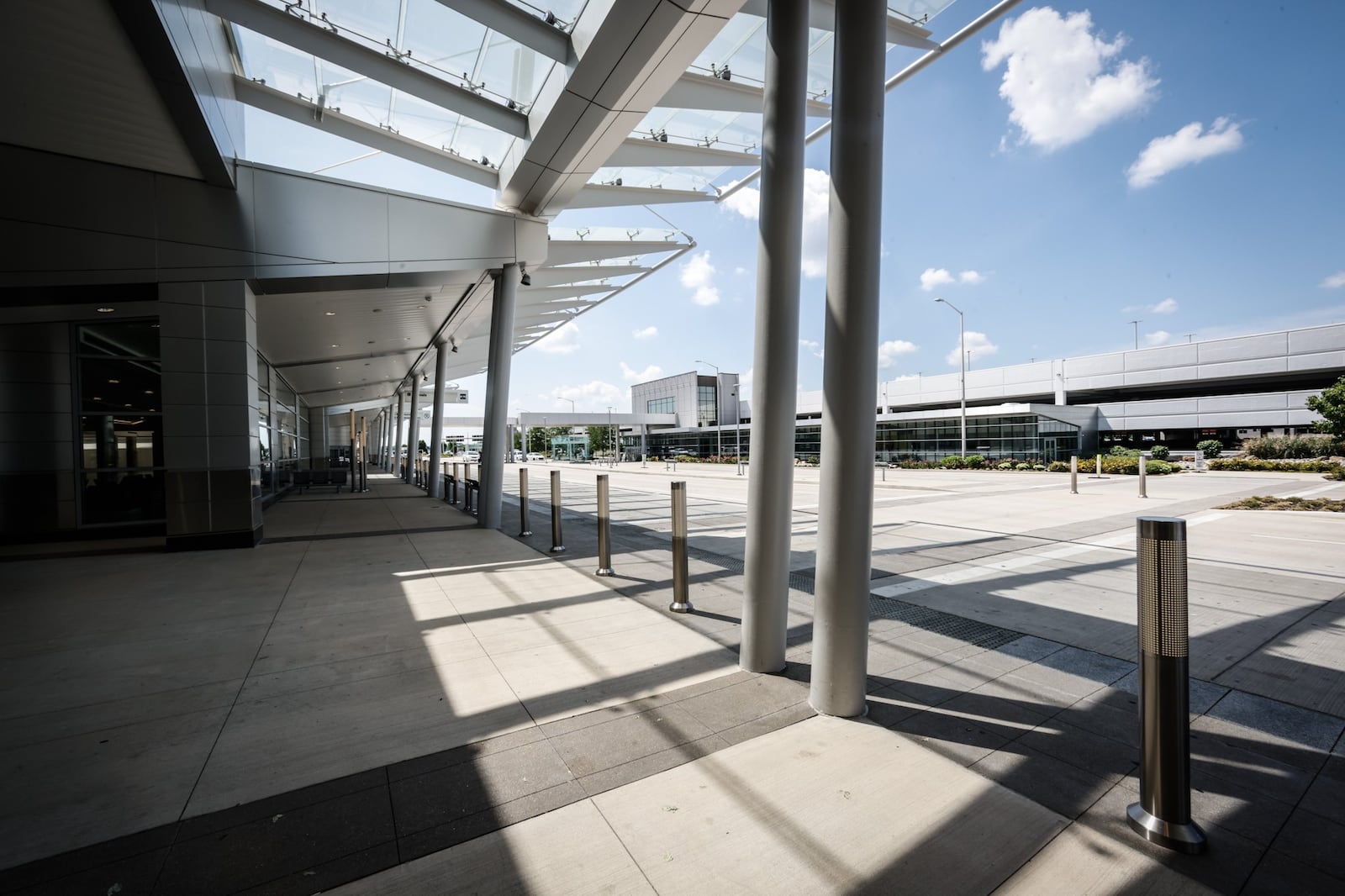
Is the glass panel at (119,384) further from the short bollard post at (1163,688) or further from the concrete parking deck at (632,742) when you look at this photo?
the short bollard post at (1163,688)

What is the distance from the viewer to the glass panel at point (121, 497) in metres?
12.5

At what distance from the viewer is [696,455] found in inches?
3093

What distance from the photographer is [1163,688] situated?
2.55 m

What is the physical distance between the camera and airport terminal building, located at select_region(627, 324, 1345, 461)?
44469 mm

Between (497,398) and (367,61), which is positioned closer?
(367,61)

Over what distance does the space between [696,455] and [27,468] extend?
68660 millimetres

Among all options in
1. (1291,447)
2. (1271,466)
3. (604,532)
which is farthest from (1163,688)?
(1291,447)

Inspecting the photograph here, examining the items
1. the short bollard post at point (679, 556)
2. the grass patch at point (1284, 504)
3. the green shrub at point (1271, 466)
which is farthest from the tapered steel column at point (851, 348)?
the green shrub at point (1271, 466)

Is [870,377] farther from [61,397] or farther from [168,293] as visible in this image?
[61,397]

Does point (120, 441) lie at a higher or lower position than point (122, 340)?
lower

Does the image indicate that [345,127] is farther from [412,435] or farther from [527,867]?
[412,435]

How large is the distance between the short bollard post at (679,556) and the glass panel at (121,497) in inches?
528

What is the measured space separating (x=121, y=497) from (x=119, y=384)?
244 cm

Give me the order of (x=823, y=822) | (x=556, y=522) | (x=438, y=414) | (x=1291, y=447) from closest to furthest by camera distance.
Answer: (x=823, y=822) → (x=556, y=522) → (x=438, y=414) → (x=1291, y=447)
